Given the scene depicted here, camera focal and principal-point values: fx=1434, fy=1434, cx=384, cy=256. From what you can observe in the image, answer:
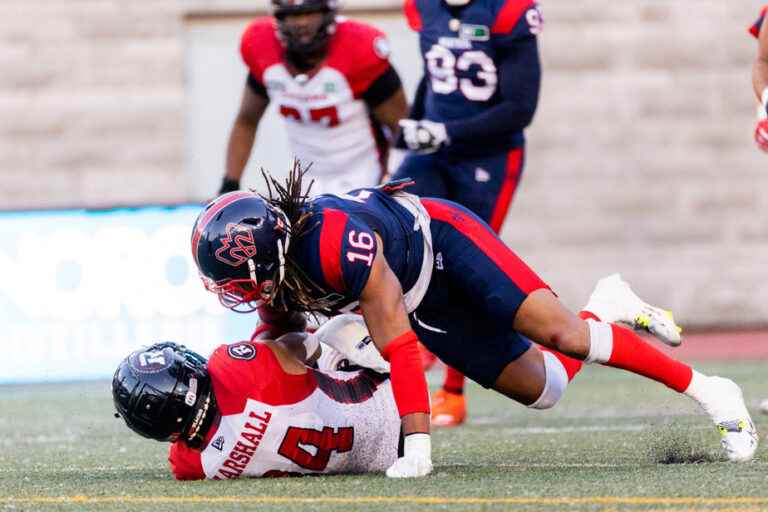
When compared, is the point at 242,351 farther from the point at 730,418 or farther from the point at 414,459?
the point at 730,418

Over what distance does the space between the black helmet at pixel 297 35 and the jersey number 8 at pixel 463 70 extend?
558mm

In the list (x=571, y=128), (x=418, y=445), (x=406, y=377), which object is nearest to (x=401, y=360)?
(x=406, y=377)

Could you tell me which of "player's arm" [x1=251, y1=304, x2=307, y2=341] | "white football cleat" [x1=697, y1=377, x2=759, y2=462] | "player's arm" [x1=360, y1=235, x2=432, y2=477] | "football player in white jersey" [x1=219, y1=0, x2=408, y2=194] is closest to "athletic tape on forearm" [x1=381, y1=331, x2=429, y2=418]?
"player's arm" [x1=360, y1=235, x2=432, y2=477]

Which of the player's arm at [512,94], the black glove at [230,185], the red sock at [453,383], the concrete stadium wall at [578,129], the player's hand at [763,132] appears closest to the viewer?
the player's hand at [763,132]

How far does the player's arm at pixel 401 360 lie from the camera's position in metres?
3.87

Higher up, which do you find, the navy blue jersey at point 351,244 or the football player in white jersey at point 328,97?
the navy blue jersey at point 351,244

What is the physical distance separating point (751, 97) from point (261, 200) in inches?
307

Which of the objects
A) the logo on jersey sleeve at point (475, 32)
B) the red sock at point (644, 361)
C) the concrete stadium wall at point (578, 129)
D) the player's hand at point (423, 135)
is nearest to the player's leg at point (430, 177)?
the player's hand at point (423, 135)

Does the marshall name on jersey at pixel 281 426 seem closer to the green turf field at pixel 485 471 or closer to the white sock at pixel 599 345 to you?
the green turf field at pixel 485 471

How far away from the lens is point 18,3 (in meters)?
11.0

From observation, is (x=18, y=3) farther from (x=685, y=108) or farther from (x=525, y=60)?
(x=525, y=60)

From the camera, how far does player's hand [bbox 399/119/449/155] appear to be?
18.4ft

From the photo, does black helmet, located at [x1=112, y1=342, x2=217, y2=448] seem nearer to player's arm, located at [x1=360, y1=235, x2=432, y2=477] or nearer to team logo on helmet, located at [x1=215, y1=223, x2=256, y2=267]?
team logo on helmet, located at [x1=215, y1=223, x2=256, y2=267]

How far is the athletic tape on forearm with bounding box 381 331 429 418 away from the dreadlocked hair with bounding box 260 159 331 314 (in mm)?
281
